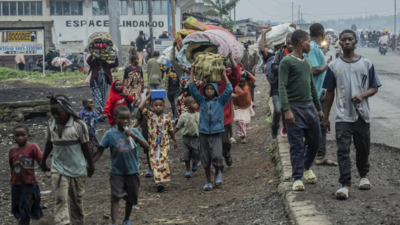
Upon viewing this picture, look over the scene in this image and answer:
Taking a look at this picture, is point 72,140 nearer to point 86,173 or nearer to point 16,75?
point 86,173

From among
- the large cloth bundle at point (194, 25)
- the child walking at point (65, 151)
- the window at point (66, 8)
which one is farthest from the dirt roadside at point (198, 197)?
the window at point (66, 8)

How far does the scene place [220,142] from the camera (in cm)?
757

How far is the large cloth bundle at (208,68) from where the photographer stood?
7.40 m

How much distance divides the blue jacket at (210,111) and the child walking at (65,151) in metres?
1.98

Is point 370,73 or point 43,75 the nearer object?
point 370,73

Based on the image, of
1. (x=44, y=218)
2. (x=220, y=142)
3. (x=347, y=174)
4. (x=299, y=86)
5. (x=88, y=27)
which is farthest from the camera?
(x=88, y=27)

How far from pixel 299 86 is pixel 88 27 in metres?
44.0

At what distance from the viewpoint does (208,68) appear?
7387mm

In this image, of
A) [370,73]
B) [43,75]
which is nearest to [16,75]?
[43,75]

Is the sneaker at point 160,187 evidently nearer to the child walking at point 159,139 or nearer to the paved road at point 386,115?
the child walking at point 159,139

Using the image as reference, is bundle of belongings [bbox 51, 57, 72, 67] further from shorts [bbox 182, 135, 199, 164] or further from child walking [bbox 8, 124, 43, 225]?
child walking [bbox 8, 124, 43, 225]

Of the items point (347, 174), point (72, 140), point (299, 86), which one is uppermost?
point (299, 86)

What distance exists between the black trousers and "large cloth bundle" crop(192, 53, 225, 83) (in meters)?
2.05

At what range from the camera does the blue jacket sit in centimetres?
743
